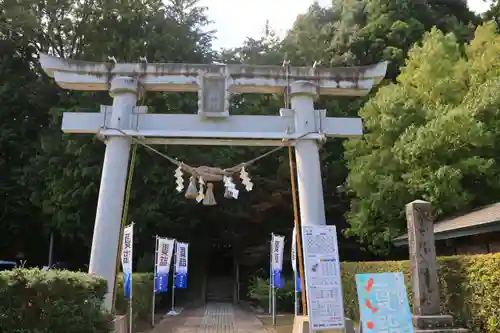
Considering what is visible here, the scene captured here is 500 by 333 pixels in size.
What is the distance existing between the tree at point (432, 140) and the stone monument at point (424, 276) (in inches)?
167

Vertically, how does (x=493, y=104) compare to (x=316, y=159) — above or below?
above

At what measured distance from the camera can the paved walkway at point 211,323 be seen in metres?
12.8

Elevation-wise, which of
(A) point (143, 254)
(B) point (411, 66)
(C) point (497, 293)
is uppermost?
(B) point (411, 66)

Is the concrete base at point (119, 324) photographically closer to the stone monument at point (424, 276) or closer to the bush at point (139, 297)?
the bush at point (139, 297)

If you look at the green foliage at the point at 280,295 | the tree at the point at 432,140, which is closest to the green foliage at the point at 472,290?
the tree at the point at 432,140

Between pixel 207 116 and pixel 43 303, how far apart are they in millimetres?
4705

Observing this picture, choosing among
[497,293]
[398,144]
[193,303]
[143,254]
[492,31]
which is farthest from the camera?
[193,303]

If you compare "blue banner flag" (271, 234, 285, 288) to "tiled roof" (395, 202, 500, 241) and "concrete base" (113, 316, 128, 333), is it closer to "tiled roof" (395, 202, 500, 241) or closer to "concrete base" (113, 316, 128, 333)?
"tiled roof" (395, 202, 500, 241)

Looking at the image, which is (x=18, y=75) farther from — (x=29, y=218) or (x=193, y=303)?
(x=193, y=303)

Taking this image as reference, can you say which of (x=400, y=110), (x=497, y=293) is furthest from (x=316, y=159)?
(x=400, y=110)

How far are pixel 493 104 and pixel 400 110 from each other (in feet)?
8.28

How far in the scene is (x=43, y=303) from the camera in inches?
218

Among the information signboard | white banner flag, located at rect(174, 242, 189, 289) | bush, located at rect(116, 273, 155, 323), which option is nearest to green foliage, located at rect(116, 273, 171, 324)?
bush, located at rect(116, 273, 155, 323)

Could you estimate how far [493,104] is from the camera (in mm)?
11969
